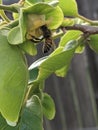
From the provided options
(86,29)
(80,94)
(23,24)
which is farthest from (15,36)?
(80,94)

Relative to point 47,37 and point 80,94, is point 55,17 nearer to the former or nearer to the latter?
point 47,37

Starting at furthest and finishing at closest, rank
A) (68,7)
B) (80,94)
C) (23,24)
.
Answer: (80,94) < (68,7) < (23,24)

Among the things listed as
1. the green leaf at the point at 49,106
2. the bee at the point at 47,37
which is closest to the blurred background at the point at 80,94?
the green leaf at the point at 49,106

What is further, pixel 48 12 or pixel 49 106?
pixel 49 106

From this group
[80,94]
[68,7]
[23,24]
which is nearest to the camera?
[23,24]

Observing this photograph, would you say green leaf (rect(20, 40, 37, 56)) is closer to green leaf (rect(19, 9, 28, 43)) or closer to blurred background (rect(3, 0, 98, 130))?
green leaf (rect(19, 9, 28, 43))

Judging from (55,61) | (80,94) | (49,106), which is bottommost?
(80,94)

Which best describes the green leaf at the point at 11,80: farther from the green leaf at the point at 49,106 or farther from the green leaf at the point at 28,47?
the green leaf at the point at 49,106

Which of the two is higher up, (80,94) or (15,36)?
(15,36)
